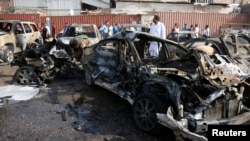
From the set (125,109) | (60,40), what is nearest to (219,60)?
(125,109)

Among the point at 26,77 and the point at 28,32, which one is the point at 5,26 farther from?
the point at 26,77

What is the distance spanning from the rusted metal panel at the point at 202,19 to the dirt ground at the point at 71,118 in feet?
54.9

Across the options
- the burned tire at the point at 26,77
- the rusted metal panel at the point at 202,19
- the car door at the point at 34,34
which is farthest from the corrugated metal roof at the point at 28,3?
the burned tire at the point at 26,77

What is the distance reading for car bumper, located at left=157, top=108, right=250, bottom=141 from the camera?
156 inches

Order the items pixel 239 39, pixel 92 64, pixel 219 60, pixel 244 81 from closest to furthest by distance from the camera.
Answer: pixel 244 81
pixel 219 60
pixel 92 64
pixel 239 39

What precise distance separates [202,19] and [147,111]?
20349mm

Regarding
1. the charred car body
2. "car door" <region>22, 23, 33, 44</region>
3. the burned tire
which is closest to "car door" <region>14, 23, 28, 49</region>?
"car door" <region>22, 23, 33, 44</region>

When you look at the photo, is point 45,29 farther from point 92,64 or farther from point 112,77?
point 112,77

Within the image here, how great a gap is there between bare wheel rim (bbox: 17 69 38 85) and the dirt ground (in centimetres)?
47

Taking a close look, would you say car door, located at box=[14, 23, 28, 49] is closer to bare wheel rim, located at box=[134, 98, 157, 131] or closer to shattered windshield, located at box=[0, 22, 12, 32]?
shattered windshield, located at box=[0, 22, 12, 32]

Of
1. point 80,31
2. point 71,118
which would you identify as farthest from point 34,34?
point 71,118

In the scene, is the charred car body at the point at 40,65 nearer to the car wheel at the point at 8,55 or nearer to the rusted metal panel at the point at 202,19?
the car wheel at the point at 8,55

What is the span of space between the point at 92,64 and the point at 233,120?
3.96m

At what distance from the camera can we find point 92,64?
7.33 meters
